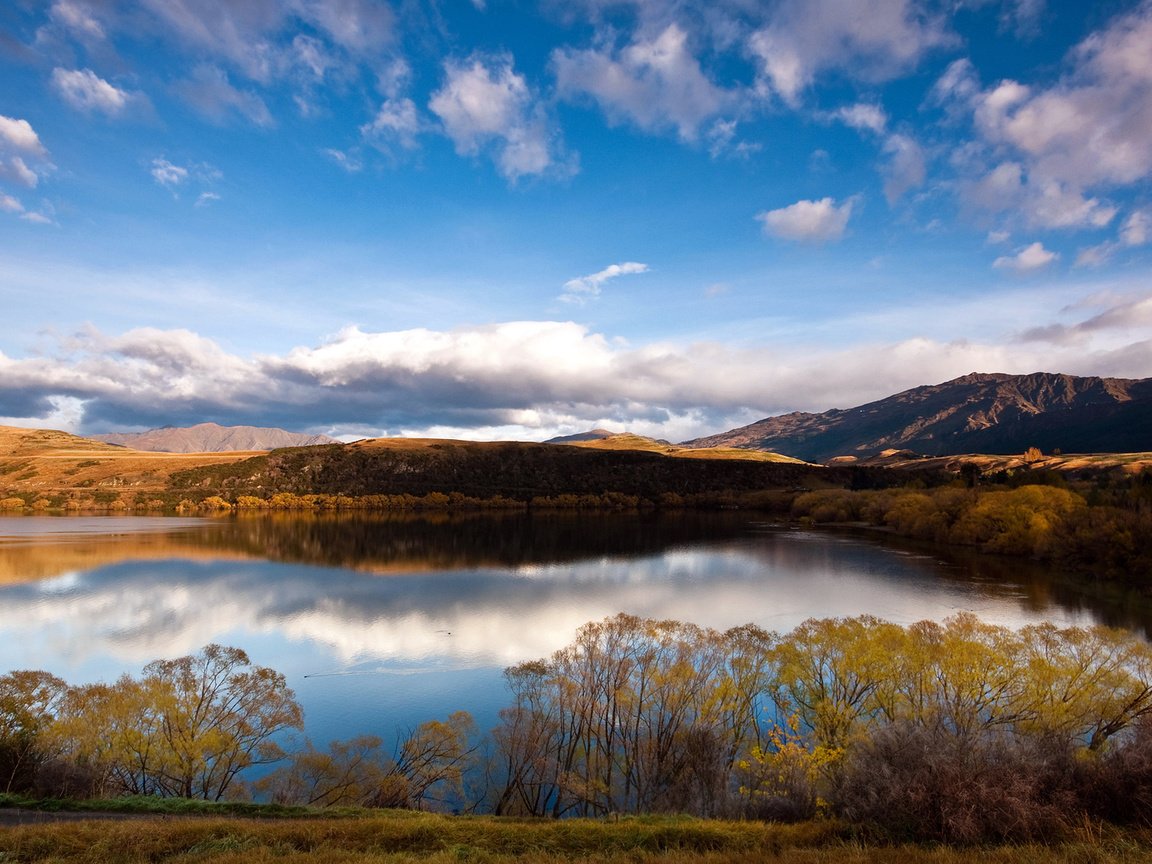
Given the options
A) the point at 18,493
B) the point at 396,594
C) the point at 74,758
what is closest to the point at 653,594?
the point at 396,594

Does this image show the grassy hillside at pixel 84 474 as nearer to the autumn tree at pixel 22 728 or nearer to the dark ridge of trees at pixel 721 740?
the autumn tree at pixel 22 728

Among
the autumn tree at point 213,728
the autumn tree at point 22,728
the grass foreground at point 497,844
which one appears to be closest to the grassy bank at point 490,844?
the grass foreground at point 497,844

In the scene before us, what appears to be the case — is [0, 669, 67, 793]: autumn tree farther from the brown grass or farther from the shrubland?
the brown grass

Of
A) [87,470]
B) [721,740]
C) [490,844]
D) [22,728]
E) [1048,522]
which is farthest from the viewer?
[87,470]

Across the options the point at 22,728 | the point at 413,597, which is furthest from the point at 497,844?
the point at 413,597

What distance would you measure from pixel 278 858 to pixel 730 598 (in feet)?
135

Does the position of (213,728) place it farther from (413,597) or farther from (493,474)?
(493,474)

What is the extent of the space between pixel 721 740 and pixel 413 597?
32.1m

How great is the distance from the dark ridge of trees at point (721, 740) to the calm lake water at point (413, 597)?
3.80 metres

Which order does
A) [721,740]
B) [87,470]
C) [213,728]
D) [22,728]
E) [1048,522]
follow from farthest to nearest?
1. [87,470]
2. [1048,522]
3. [721,740]
4. [213,728]
5. [22,728]

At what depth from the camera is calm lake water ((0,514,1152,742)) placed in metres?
30.3

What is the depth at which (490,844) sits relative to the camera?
11.6 metres

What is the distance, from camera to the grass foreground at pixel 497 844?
31.7 feet

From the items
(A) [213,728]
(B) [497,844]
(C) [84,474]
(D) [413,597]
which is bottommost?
(D) [413,597]
